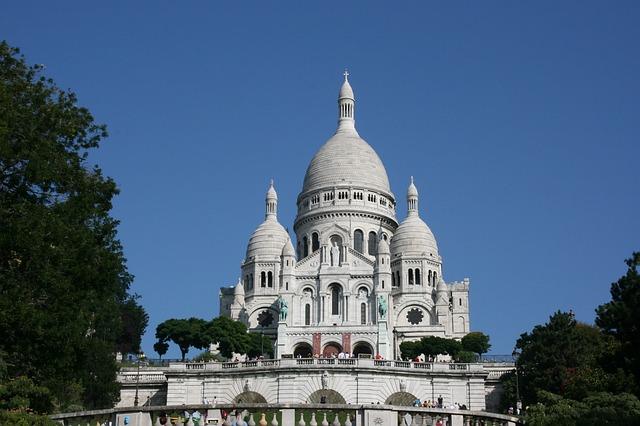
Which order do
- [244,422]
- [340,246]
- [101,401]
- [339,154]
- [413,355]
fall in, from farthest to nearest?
[339,154] → [340,246] → [413,355] → [101,401] → [244,422]

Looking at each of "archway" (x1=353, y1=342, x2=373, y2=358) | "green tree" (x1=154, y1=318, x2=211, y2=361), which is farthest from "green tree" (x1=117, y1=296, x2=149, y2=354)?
"archway" (x1=353, y1=342, x2=373, y2=358)

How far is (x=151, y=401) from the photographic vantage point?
62781 mm

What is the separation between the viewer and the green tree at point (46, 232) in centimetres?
3250

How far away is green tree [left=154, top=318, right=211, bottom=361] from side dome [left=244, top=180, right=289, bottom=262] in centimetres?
2370

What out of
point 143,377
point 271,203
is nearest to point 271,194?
point 271,203

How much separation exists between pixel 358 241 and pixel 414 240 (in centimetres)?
638

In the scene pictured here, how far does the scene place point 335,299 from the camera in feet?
349

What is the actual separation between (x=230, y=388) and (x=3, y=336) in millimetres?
27409

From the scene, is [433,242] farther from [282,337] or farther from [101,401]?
[101,401]

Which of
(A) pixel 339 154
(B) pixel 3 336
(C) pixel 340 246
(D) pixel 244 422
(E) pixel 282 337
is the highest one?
(A) pixel 339 154

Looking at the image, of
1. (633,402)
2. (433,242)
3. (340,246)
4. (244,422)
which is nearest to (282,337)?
(340,246)

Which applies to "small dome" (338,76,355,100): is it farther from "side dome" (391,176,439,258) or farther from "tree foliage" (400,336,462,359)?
"tree foliage" (400,336,462,359)

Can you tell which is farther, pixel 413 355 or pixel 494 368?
pixel 413 355

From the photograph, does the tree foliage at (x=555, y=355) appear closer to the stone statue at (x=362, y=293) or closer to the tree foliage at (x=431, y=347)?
the tree foliage at (x=431, y=347)
